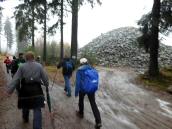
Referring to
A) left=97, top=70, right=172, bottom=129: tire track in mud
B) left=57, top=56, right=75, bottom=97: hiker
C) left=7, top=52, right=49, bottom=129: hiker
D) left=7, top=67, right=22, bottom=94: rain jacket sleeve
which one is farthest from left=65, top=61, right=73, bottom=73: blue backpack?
left=7, top=67, right=22, bottom=94: rain jacket sleeve

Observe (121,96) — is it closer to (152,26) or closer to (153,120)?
(153,120)

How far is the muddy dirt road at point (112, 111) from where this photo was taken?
34.0ft

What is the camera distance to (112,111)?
40.4ft

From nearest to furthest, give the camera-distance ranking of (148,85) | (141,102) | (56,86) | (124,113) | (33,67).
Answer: (33,67) → (124,113) → (141,102) → (56,86) → (148,85)

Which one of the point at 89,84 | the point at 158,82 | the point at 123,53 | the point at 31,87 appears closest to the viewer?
the point at 31,87

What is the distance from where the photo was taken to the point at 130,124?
10688mm

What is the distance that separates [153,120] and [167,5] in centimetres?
1109

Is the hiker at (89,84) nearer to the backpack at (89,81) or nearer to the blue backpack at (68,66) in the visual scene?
the backpack at (89,81)

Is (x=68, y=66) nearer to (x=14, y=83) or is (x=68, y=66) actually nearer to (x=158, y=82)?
(x=14, y=83)

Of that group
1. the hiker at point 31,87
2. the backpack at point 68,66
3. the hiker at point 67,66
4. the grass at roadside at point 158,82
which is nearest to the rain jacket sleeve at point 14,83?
the hiker at point 31,87

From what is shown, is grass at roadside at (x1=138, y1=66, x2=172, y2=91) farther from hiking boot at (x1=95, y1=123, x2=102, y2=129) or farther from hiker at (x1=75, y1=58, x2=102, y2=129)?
hiking boot at (x1=95, y1=123, x2=102, y2=129)

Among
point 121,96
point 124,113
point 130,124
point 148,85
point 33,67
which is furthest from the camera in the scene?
point 148,85

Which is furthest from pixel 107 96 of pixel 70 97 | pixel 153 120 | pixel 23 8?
pixel 23 8

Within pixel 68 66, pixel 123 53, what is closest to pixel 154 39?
pixel 68 66
